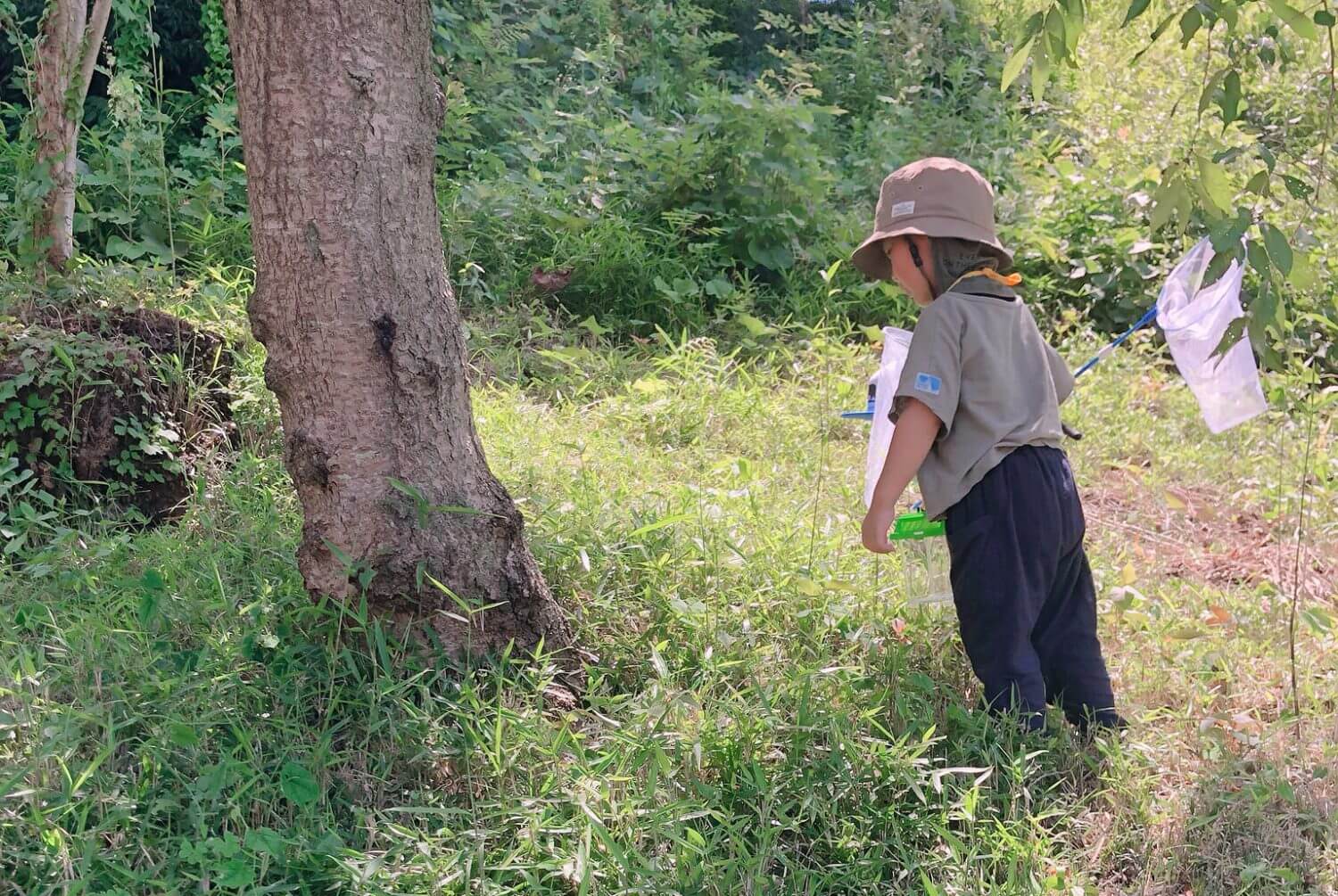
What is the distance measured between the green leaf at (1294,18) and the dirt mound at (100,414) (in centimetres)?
304

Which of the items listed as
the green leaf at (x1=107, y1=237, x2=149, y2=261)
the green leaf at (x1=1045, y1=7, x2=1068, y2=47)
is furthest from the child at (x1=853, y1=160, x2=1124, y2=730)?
the green leaf at (x1=107, y1=237, x2=149, y2=261)

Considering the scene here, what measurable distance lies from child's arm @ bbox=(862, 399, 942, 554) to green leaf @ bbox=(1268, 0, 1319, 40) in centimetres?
100

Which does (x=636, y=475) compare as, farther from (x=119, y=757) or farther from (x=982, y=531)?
(x=119, y=757)

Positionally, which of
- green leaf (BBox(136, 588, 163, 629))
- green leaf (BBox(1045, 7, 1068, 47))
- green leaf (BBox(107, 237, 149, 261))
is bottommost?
green leaf (BBox(136, 588, 163, 629))

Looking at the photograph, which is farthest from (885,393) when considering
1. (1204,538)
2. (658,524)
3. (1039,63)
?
(1204,538)

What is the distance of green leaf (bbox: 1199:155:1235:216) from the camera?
2.45m

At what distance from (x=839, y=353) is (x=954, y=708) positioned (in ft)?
8.99

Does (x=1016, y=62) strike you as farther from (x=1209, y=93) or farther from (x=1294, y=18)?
(x=1294, y=18)

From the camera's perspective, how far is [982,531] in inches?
107

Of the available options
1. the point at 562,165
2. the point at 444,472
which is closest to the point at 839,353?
the point at 562,165

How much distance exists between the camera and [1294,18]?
6.97 feet

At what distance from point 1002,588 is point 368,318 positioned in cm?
150

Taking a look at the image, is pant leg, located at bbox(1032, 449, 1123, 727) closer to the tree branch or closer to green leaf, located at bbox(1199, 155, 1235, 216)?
green leaf, located at bbox(1199, 155, 1235, 216)

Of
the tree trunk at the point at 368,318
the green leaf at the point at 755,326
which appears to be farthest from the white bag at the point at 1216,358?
the green leaf at the point at 755,326
